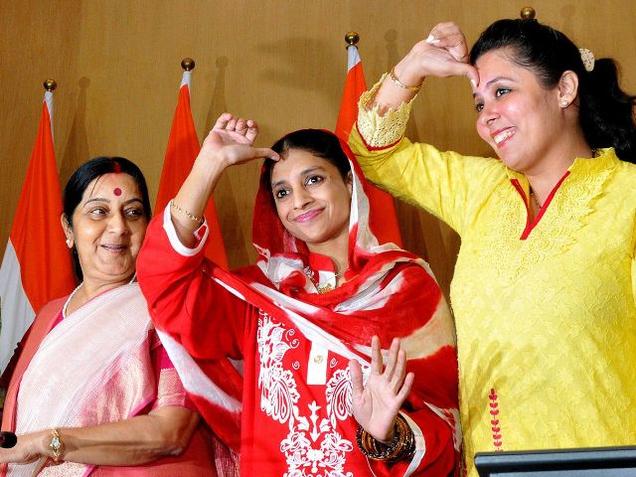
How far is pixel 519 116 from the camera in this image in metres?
1.97

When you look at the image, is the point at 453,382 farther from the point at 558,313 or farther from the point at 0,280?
the point at 0,280

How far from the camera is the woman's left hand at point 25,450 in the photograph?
2037 mm

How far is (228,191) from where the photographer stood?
10.9 feet

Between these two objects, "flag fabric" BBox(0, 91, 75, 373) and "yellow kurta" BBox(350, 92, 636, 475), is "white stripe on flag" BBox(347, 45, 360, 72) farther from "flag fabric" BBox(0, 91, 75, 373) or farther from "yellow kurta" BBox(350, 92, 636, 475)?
"yellow kurta" BBox(350, 92, 636, 475)

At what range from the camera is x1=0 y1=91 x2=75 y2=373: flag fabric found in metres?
2.98

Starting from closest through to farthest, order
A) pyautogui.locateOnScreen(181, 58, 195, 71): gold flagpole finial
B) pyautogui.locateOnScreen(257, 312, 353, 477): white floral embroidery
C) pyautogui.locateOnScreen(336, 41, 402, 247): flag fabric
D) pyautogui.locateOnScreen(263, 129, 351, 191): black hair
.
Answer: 1. pyautogui.locateOnScreen(257, 312, 353, 477): white floral embroidery
2. pyautogui.locateOnScreen(263, 129, 351, 191): black hair
3. pyautogui.locateOnScreen(336, 41, 402, 247): flag fabric
4. pyautogui.locateOnScreen(181, 58, 195, 71): gold flagpole finial

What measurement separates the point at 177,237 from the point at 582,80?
919 millimetres

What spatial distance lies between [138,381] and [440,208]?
794 mm

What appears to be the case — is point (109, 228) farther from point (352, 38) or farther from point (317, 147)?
point (352, 38)

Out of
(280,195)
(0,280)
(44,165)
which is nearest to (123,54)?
(44,165)

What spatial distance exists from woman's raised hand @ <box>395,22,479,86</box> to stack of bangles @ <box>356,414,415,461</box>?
2.55ft

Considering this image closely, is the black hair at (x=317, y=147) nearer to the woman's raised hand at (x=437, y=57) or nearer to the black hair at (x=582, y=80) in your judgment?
the woman's raised hand at (x=437, y=57)

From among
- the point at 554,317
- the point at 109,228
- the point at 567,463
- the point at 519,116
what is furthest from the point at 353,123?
the point at 567,463

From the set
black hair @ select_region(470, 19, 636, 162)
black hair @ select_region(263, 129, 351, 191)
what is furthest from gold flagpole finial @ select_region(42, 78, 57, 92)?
black hair @ select_region(470, 19, 636, 162)
